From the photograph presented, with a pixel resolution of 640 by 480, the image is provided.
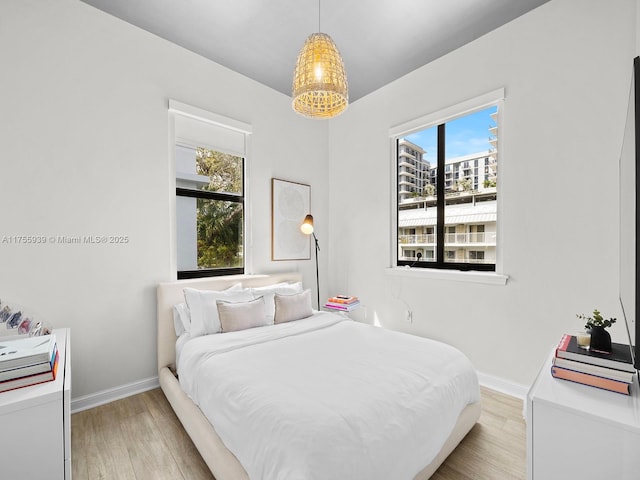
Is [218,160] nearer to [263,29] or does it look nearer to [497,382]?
[263,29]

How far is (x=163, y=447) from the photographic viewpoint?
70.2 inches

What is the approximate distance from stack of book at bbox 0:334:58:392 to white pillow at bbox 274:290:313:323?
4.93ft

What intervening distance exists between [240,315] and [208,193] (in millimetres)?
1301

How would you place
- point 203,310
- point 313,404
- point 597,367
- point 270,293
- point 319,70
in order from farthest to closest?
1. point 270,293
2. point 203,310
3. point 319,70
4. point 313,404
5. point 597,367

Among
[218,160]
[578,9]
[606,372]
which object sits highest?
[578,9]

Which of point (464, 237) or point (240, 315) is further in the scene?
point (464, 237)

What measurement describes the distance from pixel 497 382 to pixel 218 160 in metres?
3.23

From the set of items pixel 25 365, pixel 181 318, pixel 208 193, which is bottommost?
pixel 181 318

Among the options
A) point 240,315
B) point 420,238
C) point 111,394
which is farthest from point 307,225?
point 111,394

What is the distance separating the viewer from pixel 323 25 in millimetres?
2441

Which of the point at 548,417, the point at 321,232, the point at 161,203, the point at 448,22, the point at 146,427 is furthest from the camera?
the point at 321,232

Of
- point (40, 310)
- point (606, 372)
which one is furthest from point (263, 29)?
point (606, 372)

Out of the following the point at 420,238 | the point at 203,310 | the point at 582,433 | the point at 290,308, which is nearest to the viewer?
the point at 582,433

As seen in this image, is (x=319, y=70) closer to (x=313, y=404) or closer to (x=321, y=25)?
(x=321, y=25)
